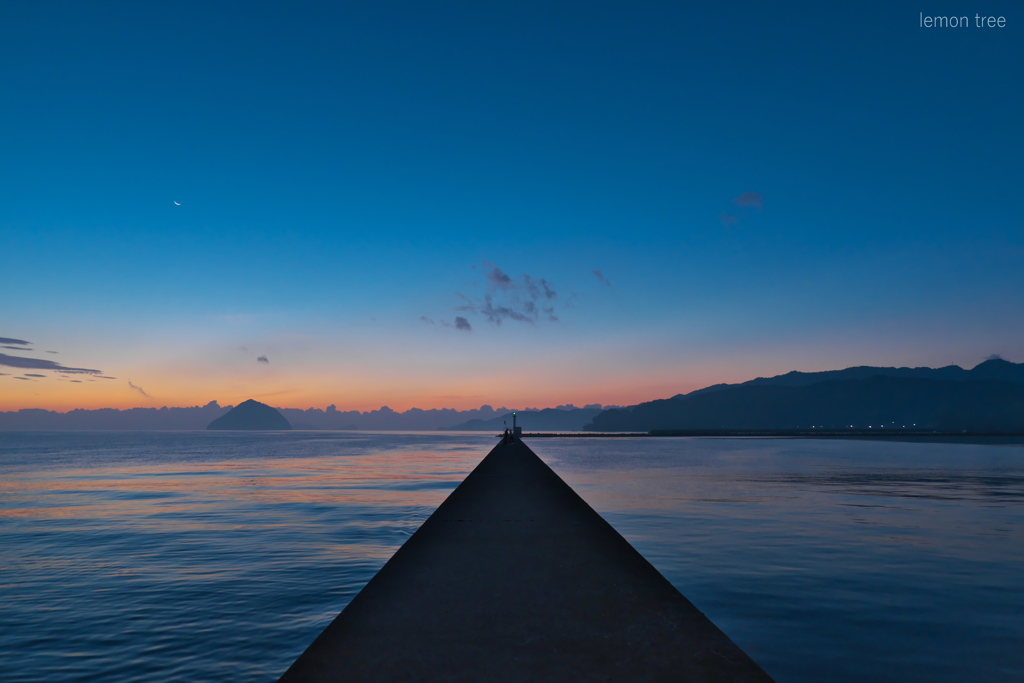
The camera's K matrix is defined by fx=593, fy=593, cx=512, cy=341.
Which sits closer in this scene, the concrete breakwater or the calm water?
the concrete breakwater

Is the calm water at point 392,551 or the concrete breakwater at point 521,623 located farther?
the calm water at point 392,551

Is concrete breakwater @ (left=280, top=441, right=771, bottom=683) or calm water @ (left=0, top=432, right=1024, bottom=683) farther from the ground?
concrete breakwater @ (left=280, top=441, right=771, bottom=683)

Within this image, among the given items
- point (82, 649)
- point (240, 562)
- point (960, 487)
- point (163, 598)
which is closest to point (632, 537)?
point (240, 562)

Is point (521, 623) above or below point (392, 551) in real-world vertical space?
above

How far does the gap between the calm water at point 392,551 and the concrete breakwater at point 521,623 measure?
1.25 m

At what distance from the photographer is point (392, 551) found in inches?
478

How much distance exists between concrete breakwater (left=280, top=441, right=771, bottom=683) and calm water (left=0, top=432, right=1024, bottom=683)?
4.10ft

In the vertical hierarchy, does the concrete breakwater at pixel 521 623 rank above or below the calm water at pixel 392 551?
above

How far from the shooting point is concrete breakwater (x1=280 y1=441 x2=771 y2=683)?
4.61 meters

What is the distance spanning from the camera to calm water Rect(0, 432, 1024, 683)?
257 inches

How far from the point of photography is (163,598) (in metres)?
8.70

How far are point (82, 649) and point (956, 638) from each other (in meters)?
10.3

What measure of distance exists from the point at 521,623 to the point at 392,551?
23.3 feet

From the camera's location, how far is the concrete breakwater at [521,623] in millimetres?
4605
